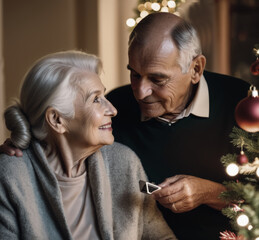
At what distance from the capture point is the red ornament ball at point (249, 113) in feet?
5.05

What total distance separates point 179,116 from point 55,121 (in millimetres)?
576

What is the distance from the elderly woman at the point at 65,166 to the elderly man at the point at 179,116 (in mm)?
167

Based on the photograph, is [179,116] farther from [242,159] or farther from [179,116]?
[242,159]

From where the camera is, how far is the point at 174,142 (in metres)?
2.15

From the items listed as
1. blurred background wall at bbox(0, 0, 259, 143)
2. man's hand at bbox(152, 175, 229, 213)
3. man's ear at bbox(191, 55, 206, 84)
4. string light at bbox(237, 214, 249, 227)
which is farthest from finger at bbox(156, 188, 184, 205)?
blurred background wall at bbox(0, 0, 259, 143)

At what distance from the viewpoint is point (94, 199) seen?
1955mm

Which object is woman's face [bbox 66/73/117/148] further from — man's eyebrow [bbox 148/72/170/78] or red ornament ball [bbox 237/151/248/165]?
red ornament ball [bbox 237/151/248/165]

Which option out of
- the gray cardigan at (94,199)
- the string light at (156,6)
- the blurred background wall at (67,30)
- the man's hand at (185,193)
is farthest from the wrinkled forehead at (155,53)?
the blurred background wall at (67,30)

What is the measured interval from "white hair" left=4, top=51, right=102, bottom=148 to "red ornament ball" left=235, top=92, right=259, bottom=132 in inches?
26.4

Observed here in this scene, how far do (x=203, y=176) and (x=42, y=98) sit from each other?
80 cm

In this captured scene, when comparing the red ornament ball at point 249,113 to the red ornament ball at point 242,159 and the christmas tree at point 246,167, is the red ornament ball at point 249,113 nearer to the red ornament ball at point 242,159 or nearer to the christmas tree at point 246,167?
the christmas tree at point 246,167

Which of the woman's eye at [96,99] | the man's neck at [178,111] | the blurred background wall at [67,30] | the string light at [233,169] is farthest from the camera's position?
the blurred background wall at [67,30]

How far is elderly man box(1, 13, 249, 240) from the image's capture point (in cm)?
206

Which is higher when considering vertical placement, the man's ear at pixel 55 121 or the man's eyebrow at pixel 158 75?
the man's eyebrow at pixel 158 75
